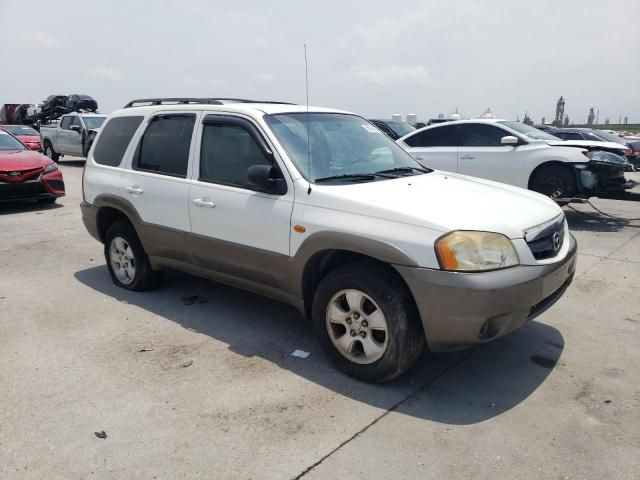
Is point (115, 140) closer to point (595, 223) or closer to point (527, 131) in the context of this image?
point (527, 131)

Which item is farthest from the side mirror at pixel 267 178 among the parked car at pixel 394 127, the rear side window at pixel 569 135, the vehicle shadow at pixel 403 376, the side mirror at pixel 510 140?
the rear side window at pixel 569 135

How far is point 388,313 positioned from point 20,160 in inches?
342

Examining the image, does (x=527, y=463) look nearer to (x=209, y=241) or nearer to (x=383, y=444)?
(x=383, y=444)

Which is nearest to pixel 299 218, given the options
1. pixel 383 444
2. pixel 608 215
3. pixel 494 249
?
pixel 494 249

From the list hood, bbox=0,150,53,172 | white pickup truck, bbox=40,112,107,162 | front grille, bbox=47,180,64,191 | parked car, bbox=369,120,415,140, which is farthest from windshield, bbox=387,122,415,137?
hood, bbox=0,150,53,172

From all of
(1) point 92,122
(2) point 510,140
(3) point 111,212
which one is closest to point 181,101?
(3) point 111,212

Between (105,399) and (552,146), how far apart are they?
298 inches

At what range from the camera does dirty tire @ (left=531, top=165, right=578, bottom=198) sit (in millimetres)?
8242

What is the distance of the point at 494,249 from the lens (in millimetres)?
3068

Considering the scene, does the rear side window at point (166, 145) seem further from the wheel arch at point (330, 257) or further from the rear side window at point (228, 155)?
the wheel arch at point (330, 257)

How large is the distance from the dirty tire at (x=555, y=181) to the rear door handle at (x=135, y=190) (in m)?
6.22

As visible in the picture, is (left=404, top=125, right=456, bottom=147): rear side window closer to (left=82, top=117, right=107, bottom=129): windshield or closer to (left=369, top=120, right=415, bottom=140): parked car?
(left=369, top=120, right=415, bottom=140): parked car

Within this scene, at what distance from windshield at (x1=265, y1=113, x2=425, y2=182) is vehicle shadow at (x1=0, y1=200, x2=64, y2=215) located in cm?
765

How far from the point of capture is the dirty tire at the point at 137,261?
16.7 feet
